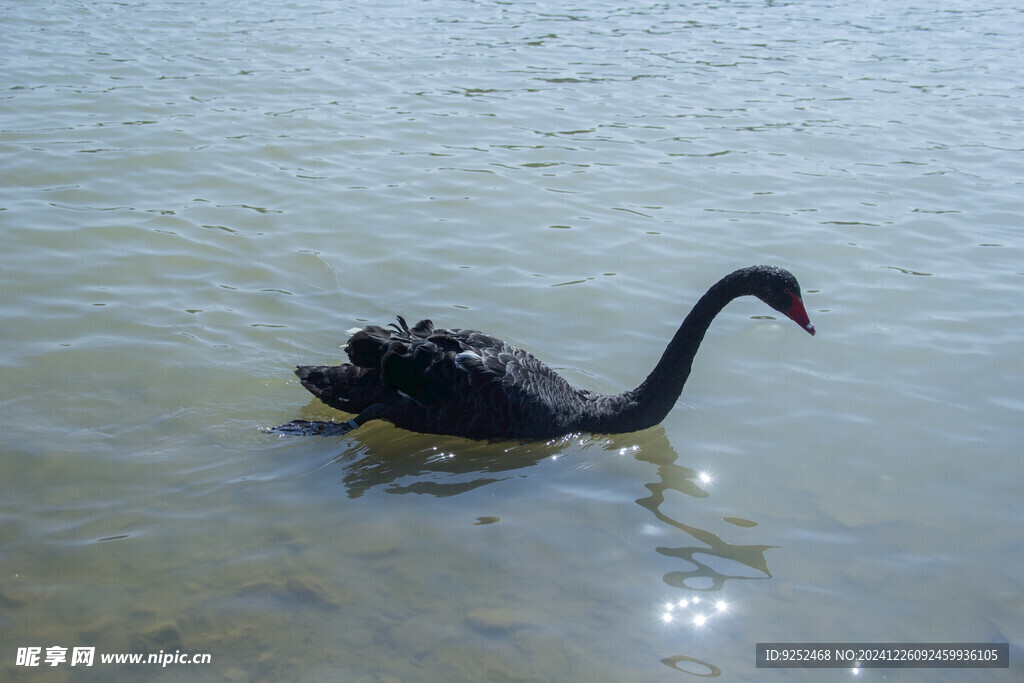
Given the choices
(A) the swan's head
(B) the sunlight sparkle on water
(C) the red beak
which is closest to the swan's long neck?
(A) the swan's head

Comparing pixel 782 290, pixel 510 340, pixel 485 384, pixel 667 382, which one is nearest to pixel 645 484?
pixel 667 382

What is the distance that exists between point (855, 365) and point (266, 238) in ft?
14.4

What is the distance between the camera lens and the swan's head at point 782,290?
16.9 feet

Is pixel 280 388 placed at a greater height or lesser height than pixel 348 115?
lesser

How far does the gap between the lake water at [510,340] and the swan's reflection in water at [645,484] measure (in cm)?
2

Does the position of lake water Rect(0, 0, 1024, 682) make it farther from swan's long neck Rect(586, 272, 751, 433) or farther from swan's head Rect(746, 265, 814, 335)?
swan's head Rect(746, 265, 814, 335)

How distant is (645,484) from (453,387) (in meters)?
1.12

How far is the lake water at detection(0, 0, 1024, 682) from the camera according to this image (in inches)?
156

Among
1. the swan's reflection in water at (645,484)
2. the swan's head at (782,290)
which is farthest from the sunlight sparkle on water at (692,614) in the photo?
the swan's head at (782,290)

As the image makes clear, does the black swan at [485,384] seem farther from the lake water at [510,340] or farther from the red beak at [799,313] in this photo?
the lake water at [510,340]

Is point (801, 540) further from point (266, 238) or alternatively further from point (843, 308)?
point (266, 238)

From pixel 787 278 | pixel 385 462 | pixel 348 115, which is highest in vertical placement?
pixel 348 115

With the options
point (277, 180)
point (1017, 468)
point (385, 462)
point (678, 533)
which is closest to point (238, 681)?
point (385, 462)

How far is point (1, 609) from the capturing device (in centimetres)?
379
